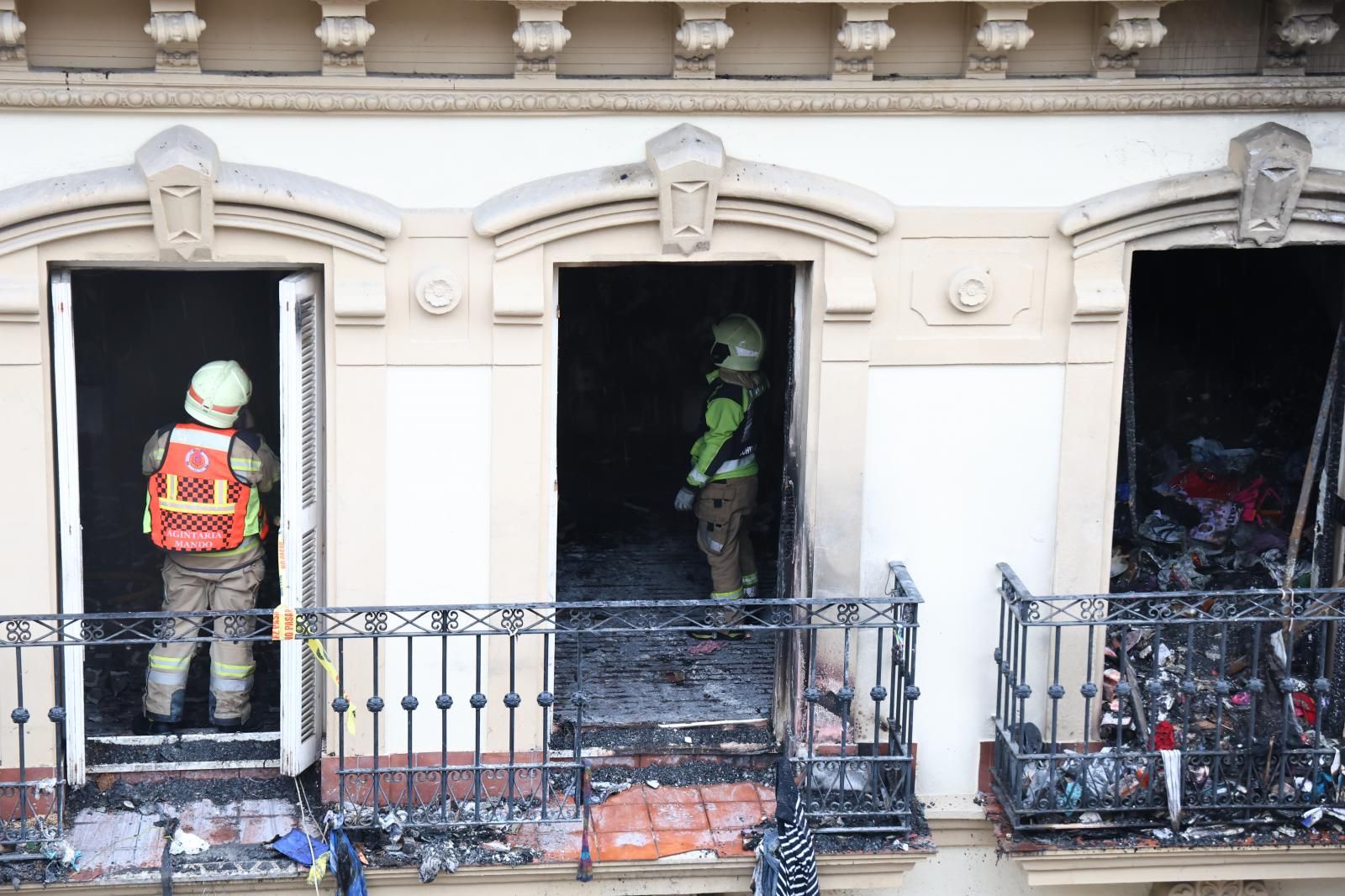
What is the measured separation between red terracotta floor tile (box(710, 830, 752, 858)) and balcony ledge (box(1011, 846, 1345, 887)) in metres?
1.25

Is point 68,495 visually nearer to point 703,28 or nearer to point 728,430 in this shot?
point 703,28

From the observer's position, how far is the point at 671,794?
8.06 meters

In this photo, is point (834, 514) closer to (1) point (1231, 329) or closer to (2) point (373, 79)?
(2) point (373, 79)

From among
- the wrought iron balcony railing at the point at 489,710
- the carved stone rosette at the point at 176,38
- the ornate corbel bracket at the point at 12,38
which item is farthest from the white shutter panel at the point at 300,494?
the ornate corbel bracket at the point at 12,38

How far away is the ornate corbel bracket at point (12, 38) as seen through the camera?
6.75 metres

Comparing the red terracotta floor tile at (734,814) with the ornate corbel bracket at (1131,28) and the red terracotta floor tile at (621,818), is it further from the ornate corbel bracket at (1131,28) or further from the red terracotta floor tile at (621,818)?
the ornate corbel bracket at (1131,28)

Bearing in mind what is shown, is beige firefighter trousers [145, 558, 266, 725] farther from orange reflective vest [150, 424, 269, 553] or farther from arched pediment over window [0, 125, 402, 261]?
arched pediment over window [0, 125, 402, 261]

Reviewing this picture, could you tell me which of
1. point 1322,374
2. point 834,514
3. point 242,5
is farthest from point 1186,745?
point 242,5

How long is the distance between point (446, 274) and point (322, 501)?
4.03 feet

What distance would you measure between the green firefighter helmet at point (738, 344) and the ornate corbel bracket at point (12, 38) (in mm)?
4146

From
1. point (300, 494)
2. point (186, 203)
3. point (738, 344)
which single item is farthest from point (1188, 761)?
point (186, 203)

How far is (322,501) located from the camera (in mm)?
7742

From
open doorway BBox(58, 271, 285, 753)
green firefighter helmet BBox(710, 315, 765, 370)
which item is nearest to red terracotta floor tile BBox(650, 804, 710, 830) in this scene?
green firefighter helmet BBox(710, 315, 765, 370)

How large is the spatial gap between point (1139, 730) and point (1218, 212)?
2551 mm
